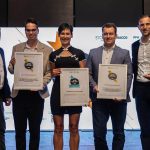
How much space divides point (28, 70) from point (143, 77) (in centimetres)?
130

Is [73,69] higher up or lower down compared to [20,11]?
lower down

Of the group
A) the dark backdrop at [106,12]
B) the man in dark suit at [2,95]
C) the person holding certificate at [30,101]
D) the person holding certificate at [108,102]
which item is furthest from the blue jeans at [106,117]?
the dark backdrop at [106,12]

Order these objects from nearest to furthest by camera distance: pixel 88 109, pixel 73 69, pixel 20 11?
1. pixel 73 69
2. pixel 88 109
3. pixel 20 11

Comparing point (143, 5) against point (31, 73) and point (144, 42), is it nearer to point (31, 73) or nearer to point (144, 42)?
point (144, 42)

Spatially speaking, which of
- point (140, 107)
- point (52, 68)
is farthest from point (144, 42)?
point (52, 68)

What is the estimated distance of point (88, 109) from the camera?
20.9 feet

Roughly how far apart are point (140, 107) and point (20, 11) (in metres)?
3.78

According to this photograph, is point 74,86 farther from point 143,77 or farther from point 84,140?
point 84,140

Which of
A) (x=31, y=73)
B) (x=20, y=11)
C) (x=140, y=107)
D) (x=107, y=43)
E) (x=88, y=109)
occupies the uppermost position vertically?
(x=20, y=11)

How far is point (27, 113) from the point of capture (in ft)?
12.9

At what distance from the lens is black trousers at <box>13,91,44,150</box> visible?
12.7 feet

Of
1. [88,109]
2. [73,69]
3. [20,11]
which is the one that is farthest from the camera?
[20,11]

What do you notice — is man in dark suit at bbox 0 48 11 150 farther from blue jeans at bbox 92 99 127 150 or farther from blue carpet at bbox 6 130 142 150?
blue carpet at bbox 6 130 142 150

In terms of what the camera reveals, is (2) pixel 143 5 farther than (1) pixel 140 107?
Yes
